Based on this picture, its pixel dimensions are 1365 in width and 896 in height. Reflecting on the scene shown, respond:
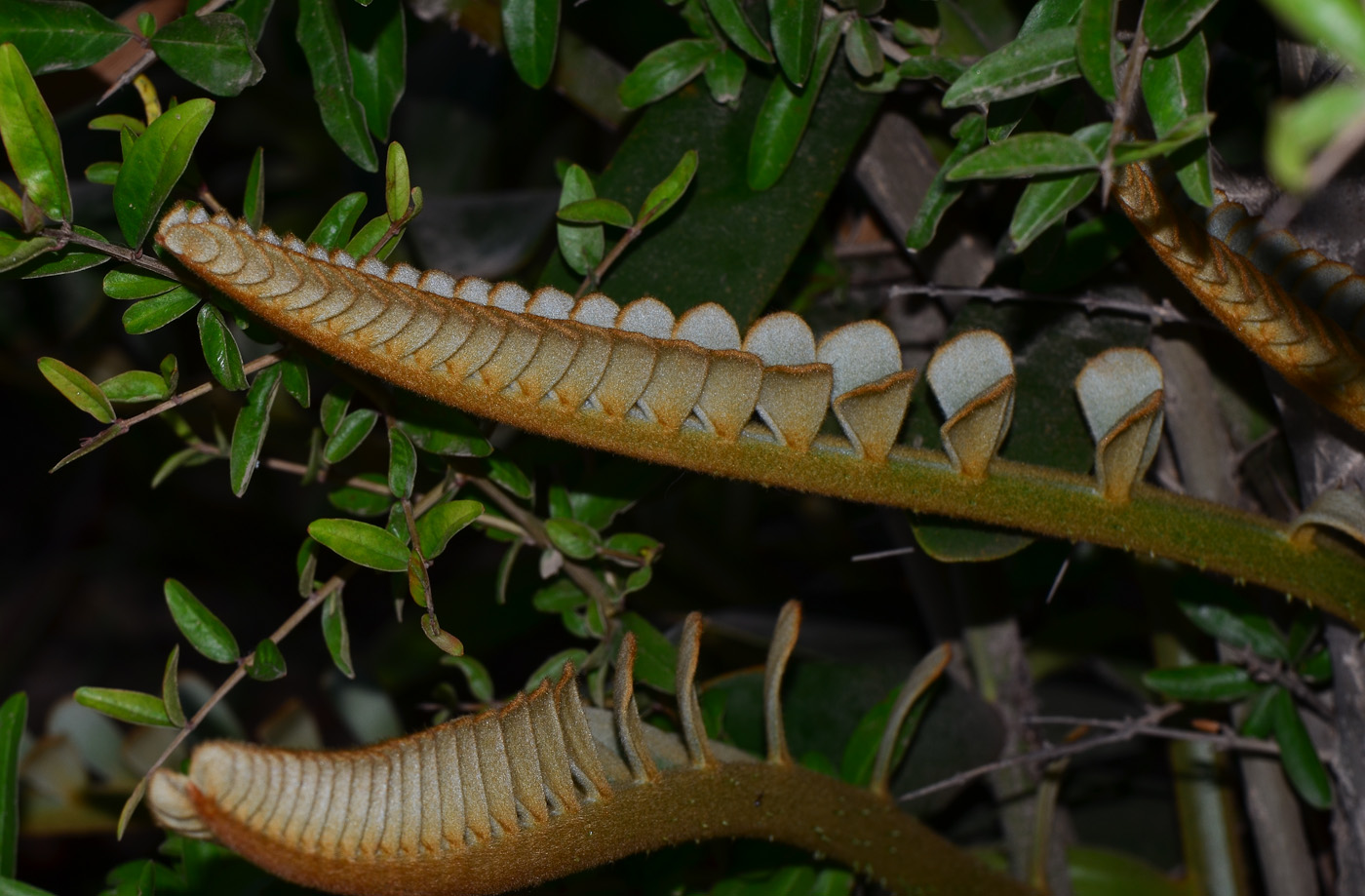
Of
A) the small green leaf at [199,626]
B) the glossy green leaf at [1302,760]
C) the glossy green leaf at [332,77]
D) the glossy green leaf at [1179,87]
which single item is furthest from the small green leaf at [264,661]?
the glossy green leaf at [1302,760]

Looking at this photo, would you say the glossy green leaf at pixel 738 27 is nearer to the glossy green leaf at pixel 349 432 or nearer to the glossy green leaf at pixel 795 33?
the glossy green leaf at pixel 795 33

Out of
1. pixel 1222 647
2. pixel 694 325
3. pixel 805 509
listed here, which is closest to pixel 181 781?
pixel 694 325

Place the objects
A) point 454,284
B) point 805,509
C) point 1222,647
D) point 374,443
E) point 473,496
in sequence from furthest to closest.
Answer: point 805,509, point 374,443, point 1222,647, point 473,496, point 454,284

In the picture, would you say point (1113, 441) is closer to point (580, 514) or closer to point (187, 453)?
point (580, 514)

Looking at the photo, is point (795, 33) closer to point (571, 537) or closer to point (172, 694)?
point (571, 537)

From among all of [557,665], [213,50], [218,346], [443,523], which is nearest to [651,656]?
[557,665]

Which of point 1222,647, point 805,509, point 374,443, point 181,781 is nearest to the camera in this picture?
point 181,781

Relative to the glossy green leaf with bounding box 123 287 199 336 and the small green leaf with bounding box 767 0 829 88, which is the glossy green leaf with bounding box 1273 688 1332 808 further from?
the glossy green leaf with bounding box 123 287 199 336
